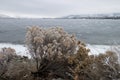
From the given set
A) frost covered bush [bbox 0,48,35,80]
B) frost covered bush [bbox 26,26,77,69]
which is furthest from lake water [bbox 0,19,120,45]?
frost covered bush [bbox 0,48,35,80]

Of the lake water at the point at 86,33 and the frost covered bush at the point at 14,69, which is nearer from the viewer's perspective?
the frost covered bush at the point at 14,69

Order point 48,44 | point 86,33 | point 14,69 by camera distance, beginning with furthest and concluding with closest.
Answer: point 86,33
point 48,44
point 14,69

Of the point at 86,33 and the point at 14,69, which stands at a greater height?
the point at 14,69

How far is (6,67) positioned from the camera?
41.6ft

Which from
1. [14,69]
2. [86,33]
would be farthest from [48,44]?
[86,33]

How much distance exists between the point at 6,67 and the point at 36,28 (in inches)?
87.9

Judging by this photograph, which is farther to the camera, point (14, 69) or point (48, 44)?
point (48, 44)

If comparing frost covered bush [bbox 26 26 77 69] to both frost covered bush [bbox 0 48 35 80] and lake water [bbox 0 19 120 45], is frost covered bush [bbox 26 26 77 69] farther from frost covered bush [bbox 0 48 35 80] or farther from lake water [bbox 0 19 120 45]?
lake water [bbox 0 19 120 45]

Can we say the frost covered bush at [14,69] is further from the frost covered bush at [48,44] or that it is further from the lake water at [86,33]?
the lake water at [86,33]

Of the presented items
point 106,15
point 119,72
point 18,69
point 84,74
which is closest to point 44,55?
point 18,69

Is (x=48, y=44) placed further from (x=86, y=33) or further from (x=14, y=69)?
(x=86, y=33)

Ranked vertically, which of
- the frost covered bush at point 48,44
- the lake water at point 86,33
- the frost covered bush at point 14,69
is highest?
the frost covered bush at point 48,44

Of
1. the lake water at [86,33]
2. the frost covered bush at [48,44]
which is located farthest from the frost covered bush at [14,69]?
the lake water at [86,33]

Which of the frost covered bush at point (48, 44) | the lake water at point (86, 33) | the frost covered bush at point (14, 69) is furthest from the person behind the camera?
the lake water at point (86, 33)
